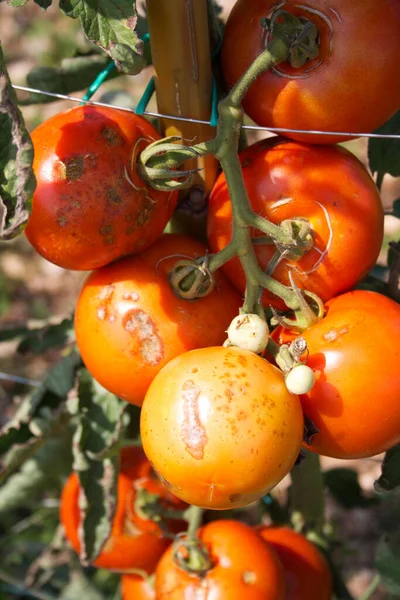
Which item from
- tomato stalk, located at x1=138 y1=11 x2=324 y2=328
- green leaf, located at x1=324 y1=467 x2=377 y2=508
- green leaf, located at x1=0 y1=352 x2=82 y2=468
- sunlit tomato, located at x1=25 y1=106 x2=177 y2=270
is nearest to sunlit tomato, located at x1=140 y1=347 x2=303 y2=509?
tomato stalk, located at x1=138 y1=11 x2=324 y2=328

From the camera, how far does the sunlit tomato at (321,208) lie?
0.92m

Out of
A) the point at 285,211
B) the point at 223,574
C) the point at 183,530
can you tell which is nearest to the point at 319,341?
the point at 285,211

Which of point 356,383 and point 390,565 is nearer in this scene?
point 356,383

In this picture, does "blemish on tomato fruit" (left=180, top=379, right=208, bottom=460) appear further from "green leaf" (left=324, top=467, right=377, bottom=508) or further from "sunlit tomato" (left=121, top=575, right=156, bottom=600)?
"green leaf" (left=324, top=467, right=377, bottom=508)

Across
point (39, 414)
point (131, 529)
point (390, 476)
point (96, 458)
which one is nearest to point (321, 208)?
point (390, 476)

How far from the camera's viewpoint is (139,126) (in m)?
0.98

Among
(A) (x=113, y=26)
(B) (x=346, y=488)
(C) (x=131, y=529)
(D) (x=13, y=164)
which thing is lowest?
(B) (x=346, y=488)

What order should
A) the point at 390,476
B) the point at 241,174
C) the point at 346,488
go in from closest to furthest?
the point at 241,174 < the point at 390,476 < the point at 346,488

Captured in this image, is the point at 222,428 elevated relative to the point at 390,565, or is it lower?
elevated

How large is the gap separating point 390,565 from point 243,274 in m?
0.72

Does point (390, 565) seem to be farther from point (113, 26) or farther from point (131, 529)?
point (113, 26)

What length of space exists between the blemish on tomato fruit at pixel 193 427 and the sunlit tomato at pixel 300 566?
0.67 meters

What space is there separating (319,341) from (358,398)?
88mm

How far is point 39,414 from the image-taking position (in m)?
1.31
